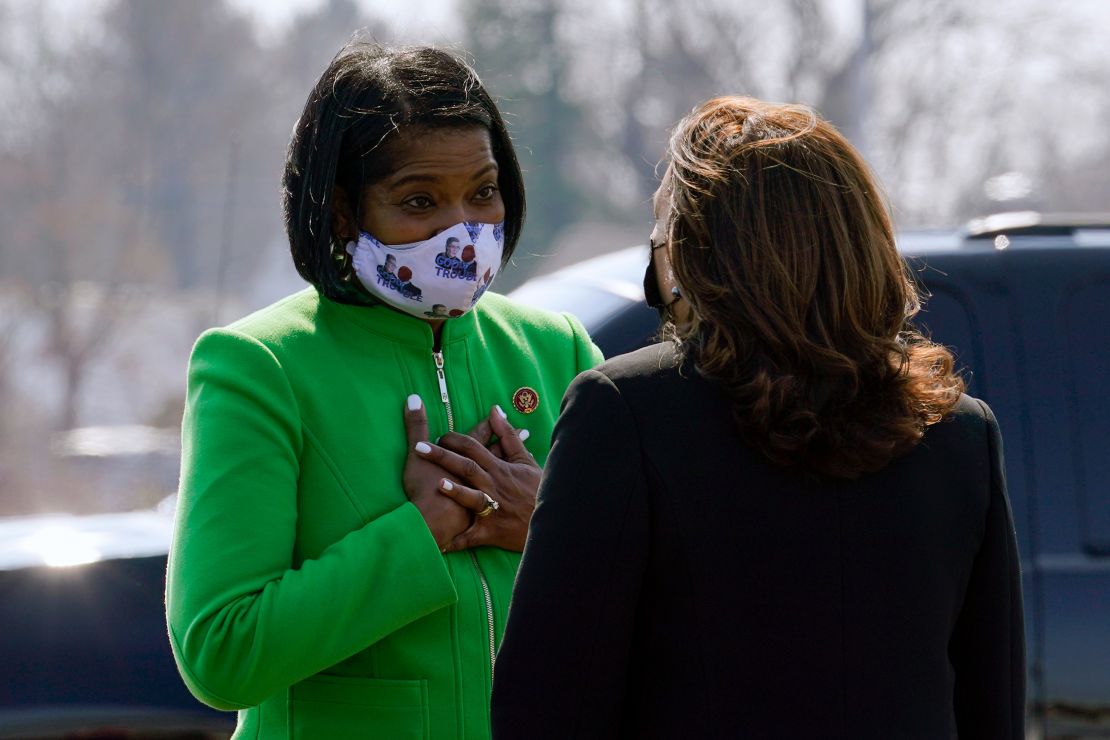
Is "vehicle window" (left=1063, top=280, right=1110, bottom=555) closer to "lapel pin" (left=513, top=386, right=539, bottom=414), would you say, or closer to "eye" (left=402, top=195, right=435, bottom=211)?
"lapel pin" (left=513, top=386, right=539, bottom=414)

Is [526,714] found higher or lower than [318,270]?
lower

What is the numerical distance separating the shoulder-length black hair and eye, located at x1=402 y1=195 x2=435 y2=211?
59 millimetres

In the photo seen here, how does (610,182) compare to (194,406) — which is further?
(610,182)

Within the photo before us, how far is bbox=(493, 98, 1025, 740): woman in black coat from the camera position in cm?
167

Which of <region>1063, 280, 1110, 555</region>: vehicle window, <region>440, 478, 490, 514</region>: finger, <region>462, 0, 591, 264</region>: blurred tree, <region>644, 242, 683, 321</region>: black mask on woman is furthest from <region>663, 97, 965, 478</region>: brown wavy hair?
<region>462, 0, 591, 264</region>: blurred tree

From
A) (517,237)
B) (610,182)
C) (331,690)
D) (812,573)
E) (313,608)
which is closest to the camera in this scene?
(812,573)

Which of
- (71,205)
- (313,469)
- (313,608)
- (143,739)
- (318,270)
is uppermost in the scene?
(71,205)

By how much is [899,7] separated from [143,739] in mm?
32590

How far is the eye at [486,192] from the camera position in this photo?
2.23m

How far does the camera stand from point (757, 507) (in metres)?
1.67

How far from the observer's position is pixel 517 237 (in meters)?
2.40

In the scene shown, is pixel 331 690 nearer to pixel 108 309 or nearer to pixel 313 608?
pixel 313 608

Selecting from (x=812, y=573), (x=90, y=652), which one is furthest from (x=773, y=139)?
(x=90, y=652)

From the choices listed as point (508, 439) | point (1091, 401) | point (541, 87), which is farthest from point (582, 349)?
point (541, 87)
